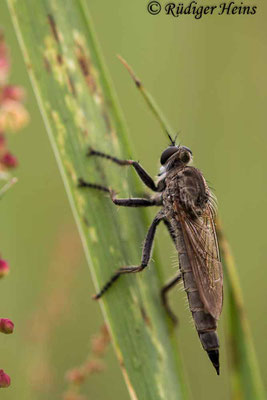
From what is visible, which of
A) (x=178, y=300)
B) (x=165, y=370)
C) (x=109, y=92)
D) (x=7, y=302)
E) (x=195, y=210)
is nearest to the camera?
(x=165, y=370)

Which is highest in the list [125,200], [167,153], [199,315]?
[167,153]

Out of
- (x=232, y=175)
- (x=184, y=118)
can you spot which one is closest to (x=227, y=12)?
(x=184, y=118)

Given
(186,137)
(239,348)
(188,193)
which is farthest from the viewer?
(186,137)

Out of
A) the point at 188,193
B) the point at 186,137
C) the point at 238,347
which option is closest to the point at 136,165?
the point at 188,193

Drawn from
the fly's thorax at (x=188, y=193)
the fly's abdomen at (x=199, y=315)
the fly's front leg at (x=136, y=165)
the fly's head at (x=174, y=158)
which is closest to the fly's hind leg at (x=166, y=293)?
the fly's abdomen at (x=199, y=315)

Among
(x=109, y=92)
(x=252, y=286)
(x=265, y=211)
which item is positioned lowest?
(x=252, y=286)

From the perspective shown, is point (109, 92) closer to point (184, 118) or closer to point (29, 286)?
point (29, 286)

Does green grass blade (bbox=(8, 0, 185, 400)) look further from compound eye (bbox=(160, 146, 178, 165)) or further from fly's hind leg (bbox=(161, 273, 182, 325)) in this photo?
compound eye (bbox=(160, 146, 178, 165))

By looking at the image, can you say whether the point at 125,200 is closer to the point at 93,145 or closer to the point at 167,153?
the point at 93,145

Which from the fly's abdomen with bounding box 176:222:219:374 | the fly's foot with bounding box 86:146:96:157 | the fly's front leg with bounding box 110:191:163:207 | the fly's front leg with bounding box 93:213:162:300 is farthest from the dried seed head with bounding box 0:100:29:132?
the fly's abdomen with bounding box 176:222:219:374
